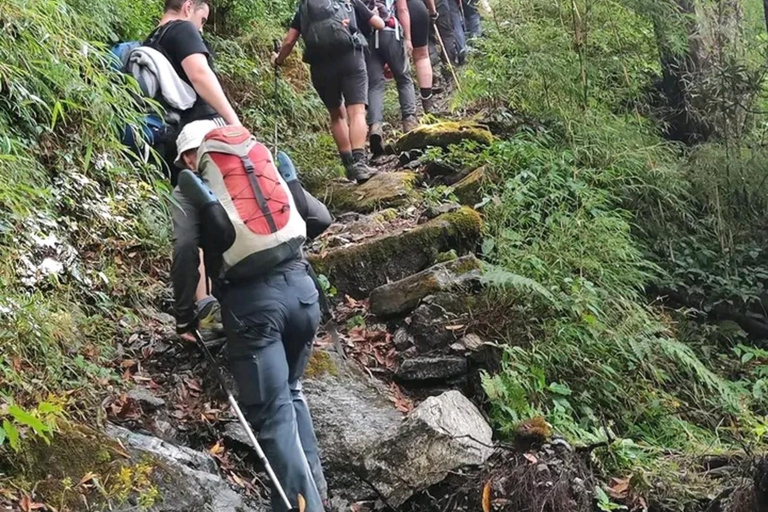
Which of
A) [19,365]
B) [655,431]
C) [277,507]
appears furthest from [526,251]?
[19,365]

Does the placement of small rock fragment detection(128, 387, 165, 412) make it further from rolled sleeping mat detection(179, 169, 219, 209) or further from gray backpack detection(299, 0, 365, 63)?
gray backpack detection(299, 0, 365, 63)

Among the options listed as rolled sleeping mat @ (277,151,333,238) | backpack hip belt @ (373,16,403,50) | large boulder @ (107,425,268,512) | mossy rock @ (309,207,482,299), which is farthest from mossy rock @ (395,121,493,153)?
large boulder @ (107,425,268,512)

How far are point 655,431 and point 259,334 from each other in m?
3.05

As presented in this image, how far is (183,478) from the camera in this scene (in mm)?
3668

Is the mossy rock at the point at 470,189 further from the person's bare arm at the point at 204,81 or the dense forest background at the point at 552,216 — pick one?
the person's bare arm at the point at 204,81

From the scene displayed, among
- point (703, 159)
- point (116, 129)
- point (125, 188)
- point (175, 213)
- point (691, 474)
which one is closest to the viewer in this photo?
point (175, 213)

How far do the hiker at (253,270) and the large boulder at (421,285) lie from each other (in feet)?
6.42

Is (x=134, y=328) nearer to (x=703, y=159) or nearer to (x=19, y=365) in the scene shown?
(x=19, y=365)

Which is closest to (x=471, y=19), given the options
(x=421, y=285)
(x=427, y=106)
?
(x=427, y=106)

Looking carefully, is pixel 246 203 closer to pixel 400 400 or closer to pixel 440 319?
pixel 400 400

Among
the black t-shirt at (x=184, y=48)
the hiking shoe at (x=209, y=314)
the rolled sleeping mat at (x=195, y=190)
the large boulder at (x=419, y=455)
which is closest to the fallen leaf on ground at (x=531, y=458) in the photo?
the large boulder at (x=419, y=455)

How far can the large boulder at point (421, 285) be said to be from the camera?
557 centimetres

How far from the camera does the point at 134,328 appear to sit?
498 centimetres

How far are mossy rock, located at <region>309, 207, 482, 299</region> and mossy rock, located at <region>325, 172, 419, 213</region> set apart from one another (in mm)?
950
